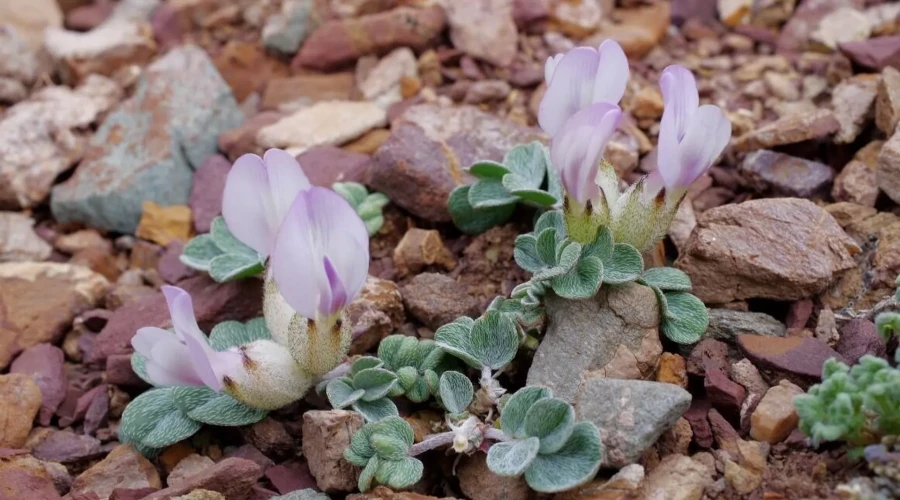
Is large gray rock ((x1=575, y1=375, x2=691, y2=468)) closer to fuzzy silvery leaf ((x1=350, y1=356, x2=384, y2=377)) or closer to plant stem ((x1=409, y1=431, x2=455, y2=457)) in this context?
plant stem ((x1=409, y1=431, x2=455, y2=457))

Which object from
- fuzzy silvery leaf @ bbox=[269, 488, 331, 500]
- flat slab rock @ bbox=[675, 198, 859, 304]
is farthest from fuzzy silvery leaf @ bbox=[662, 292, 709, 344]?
fuzzy silvery leaf @ bbox=[269, 488, 331, 500]

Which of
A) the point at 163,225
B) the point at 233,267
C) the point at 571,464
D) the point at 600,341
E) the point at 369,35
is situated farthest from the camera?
the point at 369,35

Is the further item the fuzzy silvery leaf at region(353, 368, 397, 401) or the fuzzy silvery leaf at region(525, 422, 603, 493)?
the fuzzy silvery leaf at region(353, 368, 397, 401)

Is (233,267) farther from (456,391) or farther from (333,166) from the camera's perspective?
(456,391)

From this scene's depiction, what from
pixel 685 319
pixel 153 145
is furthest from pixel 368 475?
pixel 153 145

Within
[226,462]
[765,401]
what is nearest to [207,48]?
[226,462]

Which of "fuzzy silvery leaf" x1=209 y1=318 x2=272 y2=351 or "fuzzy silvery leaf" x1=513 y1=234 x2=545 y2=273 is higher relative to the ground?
"fuzzy silvery leaf" x1=513 y1=234 x2=545 y2=273
